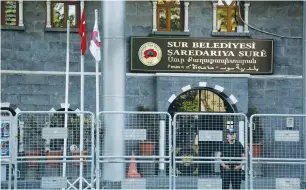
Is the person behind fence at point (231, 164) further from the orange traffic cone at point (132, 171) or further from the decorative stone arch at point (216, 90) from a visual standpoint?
the decorative stone arch at point (216, 90)

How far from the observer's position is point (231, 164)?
18.7 meters

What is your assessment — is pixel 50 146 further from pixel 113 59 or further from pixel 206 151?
pixel 113 59

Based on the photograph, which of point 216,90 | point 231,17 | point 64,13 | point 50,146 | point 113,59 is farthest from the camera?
point 231,17

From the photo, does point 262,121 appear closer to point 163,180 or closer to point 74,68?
point 163,180

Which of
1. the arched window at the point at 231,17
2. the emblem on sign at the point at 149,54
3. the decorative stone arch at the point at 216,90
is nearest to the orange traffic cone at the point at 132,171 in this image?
the decorative stone arch at the point at 216,90

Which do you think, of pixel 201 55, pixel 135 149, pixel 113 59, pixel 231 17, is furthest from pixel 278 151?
pixel 231 17

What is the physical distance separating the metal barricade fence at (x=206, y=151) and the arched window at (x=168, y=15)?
1040 centimetres

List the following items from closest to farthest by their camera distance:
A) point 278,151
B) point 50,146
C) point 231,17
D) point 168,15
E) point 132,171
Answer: point 50,146, point 132,171, point 278,151, point 168,15, point 231,17

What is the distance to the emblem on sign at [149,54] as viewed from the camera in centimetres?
2831

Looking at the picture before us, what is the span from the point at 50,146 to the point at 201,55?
11376mm

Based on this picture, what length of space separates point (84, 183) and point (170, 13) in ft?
36.1

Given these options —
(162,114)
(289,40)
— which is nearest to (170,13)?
(289,40)

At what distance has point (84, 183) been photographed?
62.1 ft

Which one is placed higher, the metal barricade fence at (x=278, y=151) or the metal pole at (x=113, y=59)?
the metal pole at (x=113, y=59)
